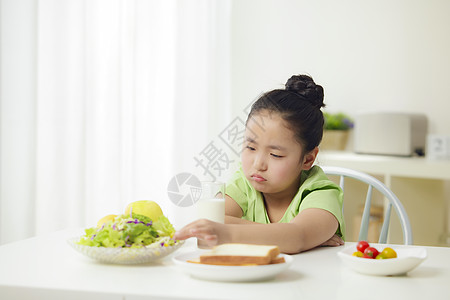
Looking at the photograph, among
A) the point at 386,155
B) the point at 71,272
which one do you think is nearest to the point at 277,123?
the point at 71,272

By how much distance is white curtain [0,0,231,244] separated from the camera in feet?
8.81

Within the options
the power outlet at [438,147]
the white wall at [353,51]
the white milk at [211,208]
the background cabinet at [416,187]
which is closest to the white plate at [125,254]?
the white milk at [211,208]

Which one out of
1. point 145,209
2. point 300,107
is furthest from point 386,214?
point 145,209

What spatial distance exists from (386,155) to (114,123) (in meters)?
1.45

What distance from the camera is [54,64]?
9.22 feet

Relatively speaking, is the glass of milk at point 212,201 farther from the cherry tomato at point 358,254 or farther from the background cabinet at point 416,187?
the background cabinet at point 416,187

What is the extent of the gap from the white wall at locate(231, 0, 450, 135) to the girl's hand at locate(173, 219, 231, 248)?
2281 millimetres

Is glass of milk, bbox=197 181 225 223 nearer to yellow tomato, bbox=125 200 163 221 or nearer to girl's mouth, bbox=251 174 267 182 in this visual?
yellow tomato, bbox=125 200 163 221

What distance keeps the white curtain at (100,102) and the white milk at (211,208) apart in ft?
6.07

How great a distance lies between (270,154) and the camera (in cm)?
125

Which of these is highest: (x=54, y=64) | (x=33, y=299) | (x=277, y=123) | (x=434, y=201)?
(x=54, y=64)

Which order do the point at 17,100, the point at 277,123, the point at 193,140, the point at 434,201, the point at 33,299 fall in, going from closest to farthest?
the point at 33,299 → the point at 277,123 → the point at 17,100 → the point at 434,201 → the point at 193,140

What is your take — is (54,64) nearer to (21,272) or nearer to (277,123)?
(277,123)

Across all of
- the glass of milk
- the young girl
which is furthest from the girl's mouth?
the glass of milk
